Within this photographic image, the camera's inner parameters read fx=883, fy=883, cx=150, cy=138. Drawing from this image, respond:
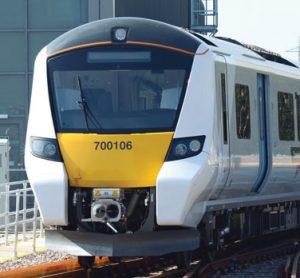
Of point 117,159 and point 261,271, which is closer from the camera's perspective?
point 117,159

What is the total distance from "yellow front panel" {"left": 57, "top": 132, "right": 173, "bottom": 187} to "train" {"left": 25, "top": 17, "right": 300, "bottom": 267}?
0.04 feet

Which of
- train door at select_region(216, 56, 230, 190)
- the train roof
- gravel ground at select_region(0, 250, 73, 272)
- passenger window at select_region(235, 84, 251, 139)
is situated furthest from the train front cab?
gravel ground at select_region(0, 250, 73, 272)

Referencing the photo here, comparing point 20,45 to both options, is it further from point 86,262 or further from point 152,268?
point 86,262

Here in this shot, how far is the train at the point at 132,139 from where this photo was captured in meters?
9.68

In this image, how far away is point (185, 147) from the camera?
9.74m

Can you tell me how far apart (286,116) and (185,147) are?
3.68m

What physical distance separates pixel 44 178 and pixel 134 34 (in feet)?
6.45

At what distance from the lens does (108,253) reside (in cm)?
955

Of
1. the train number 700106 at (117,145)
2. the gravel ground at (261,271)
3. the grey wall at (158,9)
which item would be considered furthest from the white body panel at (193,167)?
the grey wall at (158,9)

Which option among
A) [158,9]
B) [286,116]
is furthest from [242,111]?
[158,9]

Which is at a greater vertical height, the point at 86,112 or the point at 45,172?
the point at 86,112

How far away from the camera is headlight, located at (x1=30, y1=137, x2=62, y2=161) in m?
9.90

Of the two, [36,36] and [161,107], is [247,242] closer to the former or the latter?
[161,107]

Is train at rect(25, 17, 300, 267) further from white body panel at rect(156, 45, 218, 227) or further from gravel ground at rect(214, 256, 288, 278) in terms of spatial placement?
gravel ground at rect(214, 256, 288, 278)
